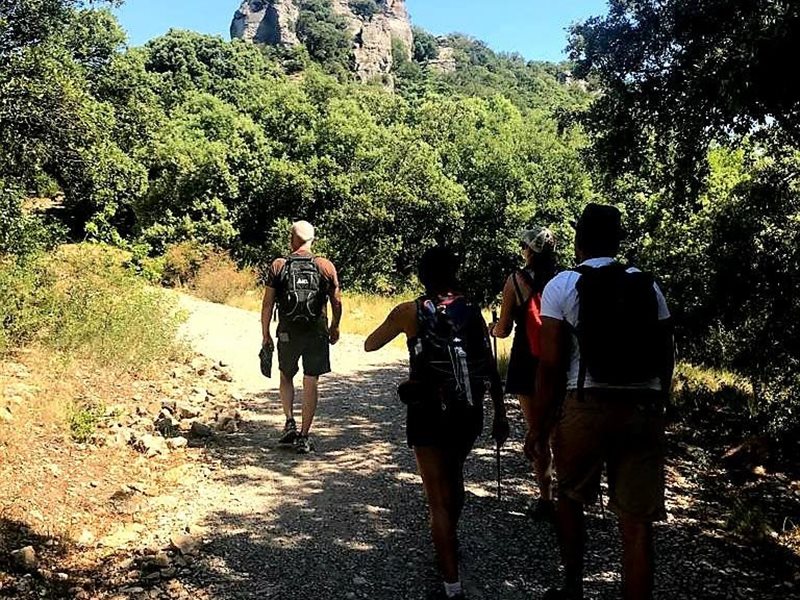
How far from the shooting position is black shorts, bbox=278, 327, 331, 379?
5871 millimetres

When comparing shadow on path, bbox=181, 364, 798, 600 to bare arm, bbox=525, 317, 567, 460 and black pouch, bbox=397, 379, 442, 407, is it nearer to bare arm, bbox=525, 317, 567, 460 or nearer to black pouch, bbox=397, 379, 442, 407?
black pouch, bbox=397, 379, 442, 407

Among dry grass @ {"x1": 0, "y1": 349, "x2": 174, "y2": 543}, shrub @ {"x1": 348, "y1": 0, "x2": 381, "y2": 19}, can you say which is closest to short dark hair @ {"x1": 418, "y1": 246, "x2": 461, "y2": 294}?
dry grass @ {"x1": 0, "y1": 349, "x2": 174, "y2": 543}

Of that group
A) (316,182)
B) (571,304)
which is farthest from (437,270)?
(316,182)

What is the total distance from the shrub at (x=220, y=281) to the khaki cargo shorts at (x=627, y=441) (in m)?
14.6

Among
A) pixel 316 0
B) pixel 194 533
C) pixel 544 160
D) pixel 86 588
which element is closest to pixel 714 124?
pixel 194 533

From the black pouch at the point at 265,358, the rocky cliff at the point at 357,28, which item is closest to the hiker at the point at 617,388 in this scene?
the black pouch at the point at 265,358

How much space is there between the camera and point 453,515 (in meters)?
3.49

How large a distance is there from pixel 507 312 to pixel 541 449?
1016 millimetres

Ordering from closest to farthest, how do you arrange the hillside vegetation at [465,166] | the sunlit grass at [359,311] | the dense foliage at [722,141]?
the dense foliage at [722,141]
the hillside vegetation at [465,166]
the sunlit grass at [359,311]

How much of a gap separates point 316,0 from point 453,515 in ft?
481

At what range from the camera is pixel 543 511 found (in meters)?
4.67

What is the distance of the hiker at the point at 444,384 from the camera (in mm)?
3324

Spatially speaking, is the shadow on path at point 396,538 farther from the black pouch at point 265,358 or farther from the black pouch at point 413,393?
the black pouch at point 413,393

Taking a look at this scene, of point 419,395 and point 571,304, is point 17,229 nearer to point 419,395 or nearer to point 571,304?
point 419,395
